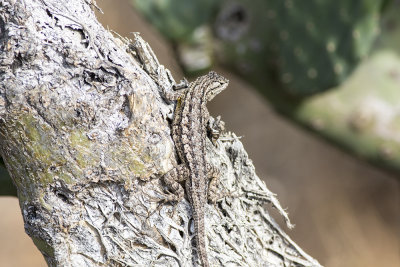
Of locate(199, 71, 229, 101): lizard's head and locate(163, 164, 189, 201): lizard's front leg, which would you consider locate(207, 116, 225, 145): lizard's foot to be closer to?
locate(163, 164, 189, 201): lizard's front leg

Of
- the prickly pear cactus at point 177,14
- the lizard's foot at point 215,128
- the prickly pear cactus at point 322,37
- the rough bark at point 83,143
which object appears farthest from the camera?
the prickly pear cactus at point 177,14

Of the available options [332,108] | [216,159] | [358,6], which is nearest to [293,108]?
[332,108]

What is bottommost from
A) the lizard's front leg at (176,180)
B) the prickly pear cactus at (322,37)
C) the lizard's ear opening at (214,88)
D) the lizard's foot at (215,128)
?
the lizard's front leg at (176,180)

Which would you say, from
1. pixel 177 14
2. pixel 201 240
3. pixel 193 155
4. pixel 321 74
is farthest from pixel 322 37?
pixel 201 240

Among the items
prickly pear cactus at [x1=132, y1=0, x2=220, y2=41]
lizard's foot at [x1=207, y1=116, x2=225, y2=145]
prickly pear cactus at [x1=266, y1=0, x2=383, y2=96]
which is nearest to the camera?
lizard's foot at [x1=207, y1=116, x2=225, y2=145]

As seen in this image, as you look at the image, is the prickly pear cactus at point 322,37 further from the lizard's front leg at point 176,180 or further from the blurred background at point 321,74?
the lizard's front leg at point 176,180

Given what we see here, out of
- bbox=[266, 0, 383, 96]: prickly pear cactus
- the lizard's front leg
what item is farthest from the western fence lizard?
bbox=[266, 0, 383, 96]: prickly pear cactus

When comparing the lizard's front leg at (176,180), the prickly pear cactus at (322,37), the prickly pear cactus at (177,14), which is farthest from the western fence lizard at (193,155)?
the prickly pear cactus at (177,14)

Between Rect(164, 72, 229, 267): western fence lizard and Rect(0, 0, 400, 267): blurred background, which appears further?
Rect(0, 0, 400, 267): blurred background
